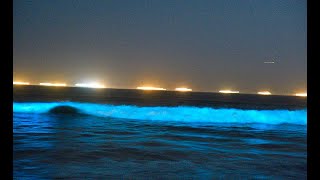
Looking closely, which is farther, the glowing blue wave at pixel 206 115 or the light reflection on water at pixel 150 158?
the glowing blue wave at pixel 206 115

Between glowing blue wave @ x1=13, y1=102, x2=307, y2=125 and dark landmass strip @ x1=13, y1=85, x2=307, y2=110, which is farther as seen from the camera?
dark landmass strip @ x1=13, y1=85, x2=307, y2=110

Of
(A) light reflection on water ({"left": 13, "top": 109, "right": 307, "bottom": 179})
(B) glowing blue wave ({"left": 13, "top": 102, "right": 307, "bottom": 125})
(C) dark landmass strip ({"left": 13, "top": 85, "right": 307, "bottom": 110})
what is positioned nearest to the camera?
(A) light reflection on water ({"left": 13, "top": 109, "right": 307, "bottom": 179})

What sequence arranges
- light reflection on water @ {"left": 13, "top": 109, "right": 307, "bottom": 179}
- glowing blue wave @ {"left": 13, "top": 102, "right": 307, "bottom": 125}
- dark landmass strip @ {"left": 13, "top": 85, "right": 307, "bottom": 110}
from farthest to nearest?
dark landmass strip @ {"left": 13, "top": 85, "right": 307, "bottom": 110} < glowing blue wave @ {"left": 13, "top": 102, "right": 307, "bottom": 125} < light reflection on water @ {"left": 13, "top": 109, "right": 307, "bottom": 179}

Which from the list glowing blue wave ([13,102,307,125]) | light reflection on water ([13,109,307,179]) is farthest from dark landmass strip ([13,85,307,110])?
light reflection on water ([13,109,307,179])

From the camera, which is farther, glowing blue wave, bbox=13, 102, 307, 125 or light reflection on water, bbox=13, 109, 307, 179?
glowing blue wave, bbox=13, 102, 307, 125

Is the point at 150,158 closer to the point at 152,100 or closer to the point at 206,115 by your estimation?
the point at 206,115

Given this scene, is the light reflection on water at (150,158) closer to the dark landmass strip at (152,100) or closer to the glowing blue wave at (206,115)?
the glowing blue wave at (206,115)

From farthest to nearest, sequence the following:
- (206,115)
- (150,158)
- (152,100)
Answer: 1. (152,100)
2. (206,115)
3. (150,158)

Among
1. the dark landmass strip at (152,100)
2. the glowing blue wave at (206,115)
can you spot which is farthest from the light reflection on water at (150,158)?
the dark landmass strip at (152,100)

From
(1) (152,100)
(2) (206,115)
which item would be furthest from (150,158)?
(1) (152,100)

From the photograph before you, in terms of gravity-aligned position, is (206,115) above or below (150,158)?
below

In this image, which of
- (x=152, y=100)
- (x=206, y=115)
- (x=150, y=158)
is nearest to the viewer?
(x=150, y=158)

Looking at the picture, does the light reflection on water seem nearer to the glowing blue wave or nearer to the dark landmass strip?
the glowing blue wave
